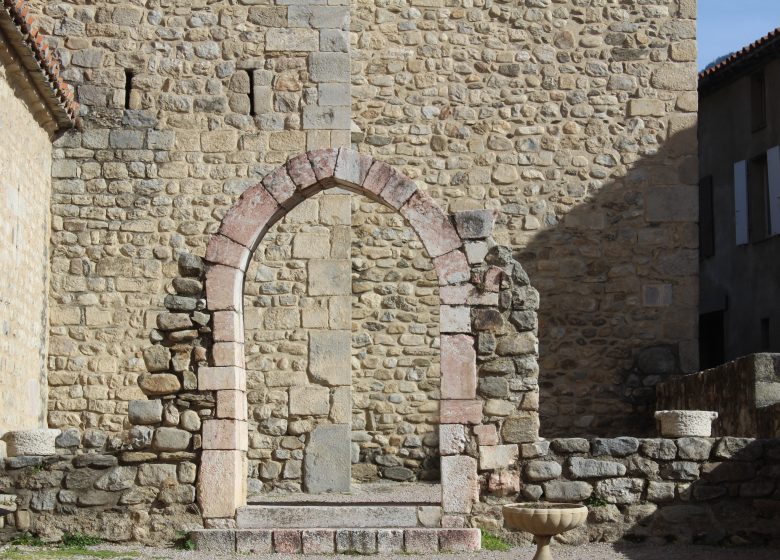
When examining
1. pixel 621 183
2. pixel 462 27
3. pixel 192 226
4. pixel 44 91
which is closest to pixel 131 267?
pixel 192 226

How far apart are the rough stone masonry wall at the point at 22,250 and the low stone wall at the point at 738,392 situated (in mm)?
6428

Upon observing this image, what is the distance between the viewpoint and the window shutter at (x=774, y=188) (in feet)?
60.5

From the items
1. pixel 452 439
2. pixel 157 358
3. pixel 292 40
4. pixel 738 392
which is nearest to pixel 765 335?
pixel 738 392

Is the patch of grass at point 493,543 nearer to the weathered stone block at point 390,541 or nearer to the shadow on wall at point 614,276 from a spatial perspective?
the weathered stone block at point 390,541

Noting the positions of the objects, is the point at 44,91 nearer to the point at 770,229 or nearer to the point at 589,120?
the point at 589,120

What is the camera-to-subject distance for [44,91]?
12656mm

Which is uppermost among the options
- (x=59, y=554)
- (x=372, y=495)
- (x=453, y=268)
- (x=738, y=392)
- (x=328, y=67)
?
(x=328, y=67)

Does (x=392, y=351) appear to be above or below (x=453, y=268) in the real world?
below

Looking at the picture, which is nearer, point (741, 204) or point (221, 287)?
point (221, 287)


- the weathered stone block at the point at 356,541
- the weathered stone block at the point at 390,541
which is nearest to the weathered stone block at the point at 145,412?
the weathered stone block at the point at 356,541

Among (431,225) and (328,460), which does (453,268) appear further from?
(328,460)

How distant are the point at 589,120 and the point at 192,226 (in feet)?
15.2

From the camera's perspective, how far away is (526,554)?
9.27 metres

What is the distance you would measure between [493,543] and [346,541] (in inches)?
42.9
